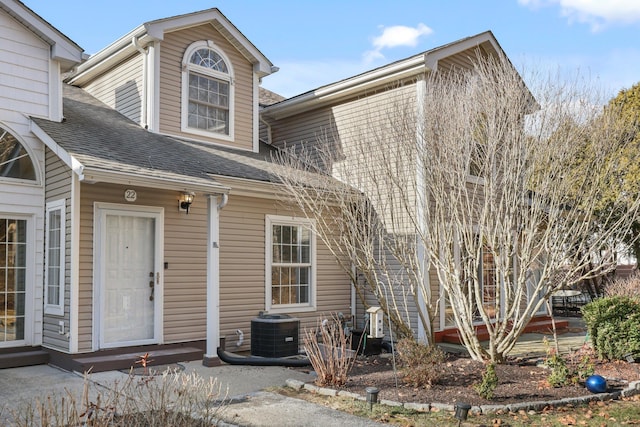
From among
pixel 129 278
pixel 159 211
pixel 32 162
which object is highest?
pixel 32 162

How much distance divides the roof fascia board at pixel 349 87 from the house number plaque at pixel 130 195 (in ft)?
17.2

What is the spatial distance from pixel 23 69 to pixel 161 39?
9.06ft

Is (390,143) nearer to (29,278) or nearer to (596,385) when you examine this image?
(596,385)

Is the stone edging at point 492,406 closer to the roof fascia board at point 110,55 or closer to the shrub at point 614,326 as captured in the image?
the shrub at point 614,326

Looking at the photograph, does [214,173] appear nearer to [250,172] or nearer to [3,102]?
[250,172]

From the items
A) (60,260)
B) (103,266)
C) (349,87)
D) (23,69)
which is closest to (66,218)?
(60,260)

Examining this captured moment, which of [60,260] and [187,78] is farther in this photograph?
[187,78]

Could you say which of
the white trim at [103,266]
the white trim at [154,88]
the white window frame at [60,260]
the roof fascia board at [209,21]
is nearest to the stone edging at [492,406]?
the white trim at [103,266]

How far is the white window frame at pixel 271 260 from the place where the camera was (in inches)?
402

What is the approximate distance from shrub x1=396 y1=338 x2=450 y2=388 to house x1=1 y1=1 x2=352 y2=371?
9.43 ft

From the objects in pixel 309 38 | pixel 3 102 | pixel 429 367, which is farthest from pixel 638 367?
pixel 3 102

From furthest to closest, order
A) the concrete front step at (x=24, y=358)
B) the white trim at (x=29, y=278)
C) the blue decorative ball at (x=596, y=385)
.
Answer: the white trim at (x=29, y=278), the concrete front step at (x=24, y=358), the blue decorative ball at (x=596, y=385)

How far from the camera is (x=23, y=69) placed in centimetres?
863

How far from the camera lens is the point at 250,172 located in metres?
10.1
